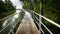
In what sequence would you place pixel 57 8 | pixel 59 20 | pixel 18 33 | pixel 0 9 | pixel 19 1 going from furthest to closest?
pixel 19 1 < pixel 0 9 < pixel 59 20 < pixel 57 8 < pixel 18 33

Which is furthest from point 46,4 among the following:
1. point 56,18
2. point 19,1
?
point 19,1

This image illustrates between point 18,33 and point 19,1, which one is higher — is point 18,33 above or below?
above

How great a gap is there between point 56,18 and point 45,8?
3.18 ft

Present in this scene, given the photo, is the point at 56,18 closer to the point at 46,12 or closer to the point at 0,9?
the point at 46,12

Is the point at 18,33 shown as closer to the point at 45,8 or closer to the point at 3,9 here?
the point at 45,8

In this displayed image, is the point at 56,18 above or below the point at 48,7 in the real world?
below

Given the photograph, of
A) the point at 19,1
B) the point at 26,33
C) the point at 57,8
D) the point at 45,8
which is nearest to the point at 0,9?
the point at 45,8

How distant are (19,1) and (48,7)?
63555mm

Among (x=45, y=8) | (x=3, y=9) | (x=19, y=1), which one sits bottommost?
(x=19, y=1)

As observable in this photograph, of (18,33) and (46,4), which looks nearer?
(18,33)

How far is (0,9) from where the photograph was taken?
17812 mm

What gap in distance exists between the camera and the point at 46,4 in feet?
40.0

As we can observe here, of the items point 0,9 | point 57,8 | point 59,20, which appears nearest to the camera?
point 57,8

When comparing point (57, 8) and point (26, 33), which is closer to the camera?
point (26, 33)
